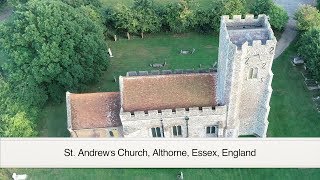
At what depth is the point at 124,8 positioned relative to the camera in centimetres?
7556

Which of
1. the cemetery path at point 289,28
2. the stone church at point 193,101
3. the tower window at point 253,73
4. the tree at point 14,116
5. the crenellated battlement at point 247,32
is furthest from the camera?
the cemetery path at point 289,28

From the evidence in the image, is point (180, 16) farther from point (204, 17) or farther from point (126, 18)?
point (126, 18)

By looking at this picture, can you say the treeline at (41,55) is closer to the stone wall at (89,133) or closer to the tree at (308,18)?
the stone wall at (89,133)

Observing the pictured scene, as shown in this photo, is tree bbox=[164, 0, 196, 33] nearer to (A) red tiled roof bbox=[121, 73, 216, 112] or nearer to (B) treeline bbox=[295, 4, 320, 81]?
(B) treeline bbox=[295, 4, 320, 81]

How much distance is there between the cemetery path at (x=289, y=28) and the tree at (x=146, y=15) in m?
21.5

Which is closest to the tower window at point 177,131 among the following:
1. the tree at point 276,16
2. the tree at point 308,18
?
the tree at point 276,16

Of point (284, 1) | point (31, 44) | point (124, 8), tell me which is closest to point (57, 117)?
point (31, 44)

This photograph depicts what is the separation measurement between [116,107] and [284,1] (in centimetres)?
4762

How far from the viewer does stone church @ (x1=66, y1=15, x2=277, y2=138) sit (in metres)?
49.8

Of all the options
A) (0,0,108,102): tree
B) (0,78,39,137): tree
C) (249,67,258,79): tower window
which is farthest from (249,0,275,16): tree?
(0,78,39,137): tree

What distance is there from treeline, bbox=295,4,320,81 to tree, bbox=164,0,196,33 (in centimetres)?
1824

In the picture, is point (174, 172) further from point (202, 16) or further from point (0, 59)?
point (0, 59)

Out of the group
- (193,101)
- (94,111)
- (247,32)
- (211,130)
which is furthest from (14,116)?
(247,32)

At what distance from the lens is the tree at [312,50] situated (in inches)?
2505
